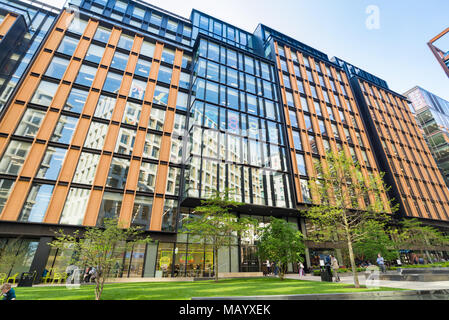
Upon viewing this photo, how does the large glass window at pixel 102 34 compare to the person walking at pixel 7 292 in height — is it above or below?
above

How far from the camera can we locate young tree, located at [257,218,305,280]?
20438 millimetres

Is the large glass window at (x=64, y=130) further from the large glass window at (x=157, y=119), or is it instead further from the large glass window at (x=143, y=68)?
the large glass window at (x=143, y=68)

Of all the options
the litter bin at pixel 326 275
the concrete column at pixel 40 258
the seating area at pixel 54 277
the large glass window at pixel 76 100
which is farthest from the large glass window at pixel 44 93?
the litter bin at pixel 326 275

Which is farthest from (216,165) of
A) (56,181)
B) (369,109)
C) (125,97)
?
(369,109)

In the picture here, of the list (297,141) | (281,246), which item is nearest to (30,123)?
(281,246)

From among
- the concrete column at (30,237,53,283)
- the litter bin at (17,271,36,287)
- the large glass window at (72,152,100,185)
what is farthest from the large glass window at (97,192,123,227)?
the litter bin at (17,271,36,287)

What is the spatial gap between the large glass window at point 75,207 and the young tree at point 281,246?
62.0ft

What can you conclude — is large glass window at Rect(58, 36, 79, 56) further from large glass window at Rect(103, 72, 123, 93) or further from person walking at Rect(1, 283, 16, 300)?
person walking at Rect(1, 283, 16, 300)

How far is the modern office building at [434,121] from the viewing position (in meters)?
55.5

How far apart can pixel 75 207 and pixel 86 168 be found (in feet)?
14.8

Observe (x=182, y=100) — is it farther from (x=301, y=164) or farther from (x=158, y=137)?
(x=301, y=164)

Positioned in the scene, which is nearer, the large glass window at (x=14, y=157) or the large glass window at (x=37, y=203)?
the large glass window at (x=37, y=203)

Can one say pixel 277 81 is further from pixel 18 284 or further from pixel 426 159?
pixel 18 284

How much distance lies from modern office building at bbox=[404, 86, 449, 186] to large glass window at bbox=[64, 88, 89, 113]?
75328mm
